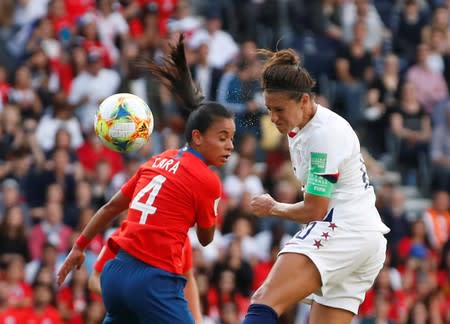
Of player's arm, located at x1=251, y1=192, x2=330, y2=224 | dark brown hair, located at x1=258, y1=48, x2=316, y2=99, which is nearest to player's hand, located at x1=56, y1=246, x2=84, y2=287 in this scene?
player's arm, located at x1=251, y1=192, x2=330, y2=224

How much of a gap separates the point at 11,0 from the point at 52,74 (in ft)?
5.92

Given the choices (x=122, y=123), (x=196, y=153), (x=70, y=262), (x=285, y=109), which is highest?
(x=285, y=109)

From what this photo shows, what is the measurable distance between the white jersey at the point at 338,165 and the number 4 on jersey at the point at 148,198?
2.91 ft

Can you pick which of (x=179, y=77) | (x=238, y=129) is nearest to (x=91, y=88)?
(x=238, y=129)

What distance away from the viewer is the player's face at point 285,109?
7.04 meters

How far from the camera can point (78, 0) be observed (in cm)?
1538

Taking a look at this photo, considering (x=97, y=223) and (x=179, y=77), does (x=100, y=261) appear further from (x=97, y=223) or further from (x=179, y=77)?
(x=179, y=77)

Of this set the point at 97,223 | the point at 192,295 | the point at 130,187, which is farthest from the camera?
the point at 192,295

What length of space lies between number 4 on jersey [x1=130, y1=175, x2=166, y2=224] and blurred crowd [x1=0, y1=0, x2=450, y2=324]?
4.34 m

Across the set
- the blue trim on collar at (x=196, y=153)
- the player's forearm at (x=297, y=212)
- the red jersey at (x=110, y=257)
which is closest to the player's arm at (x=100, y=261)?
the red jersey at (x=110, y=257)

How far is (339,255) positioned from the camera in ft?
23.2

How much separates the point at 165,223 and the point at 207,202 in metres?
0.31

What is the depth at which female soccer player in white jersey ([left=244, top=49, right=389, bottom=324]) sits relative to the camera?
274 inches

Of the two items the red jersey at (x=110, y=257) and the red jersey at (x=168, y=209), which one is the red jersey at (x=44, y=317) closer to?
the red jersey at (x=110, y=257)
